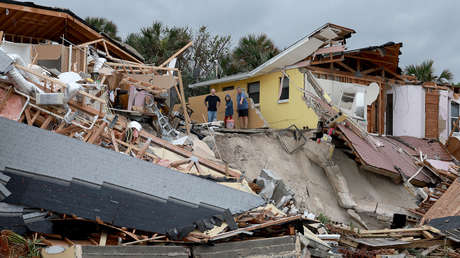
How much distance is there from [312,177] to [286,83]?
450cm

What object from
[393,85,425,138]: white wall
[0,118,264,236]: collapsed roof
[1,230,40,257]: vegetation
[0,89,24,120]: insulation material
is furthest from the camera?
[393,85,425,138]: white wall

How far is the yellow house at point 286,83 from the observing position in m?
17.0

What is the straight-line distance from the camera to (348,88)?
721 inches

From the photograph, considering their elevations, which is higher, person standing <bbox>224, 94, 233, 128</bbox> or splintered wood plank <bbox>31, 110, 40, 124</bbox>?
person standing <bbox>224, 94, 233, 128</bbox>

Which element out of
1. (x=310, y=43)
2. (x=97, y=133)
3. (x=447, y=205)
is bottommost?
(x=447, y=205)

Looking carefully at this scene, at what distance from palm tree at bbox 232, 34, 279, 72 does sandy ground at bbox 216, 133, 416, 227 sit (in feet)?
31.5

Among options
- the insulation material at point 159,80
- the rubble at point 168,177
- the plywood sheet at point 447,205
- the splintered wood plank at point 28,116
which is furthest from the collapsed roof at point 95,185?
the plywood sheet at point 447,205

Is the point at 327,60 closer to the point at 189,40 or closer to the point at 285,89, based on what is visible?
the point at 285,89

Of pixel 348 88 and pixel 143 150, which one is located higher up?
pixel 348 88

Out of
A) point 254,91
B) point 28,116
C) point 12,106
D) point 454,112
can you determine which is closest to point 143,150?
point 28,116

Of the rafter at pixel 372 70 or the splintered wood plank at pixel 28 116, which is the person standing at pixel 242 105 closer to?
the rafter at pixel 372 70

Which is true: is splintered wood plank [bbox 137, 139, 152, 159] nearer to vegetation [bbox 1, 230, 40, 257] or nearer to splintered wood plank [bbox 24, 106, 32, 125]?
splintered wood plank [bbox 24, 106, 32, 125]

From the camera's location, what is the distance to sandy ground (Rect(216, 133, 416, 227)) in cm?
1457

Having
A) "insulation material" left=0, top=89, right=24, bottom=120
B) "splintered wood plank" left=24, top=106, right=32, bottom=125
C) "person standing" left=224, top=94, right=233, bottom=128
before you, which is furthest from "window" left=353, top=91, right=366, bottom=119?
"insulation material" left=0, top=89, right=24, bottom=120
